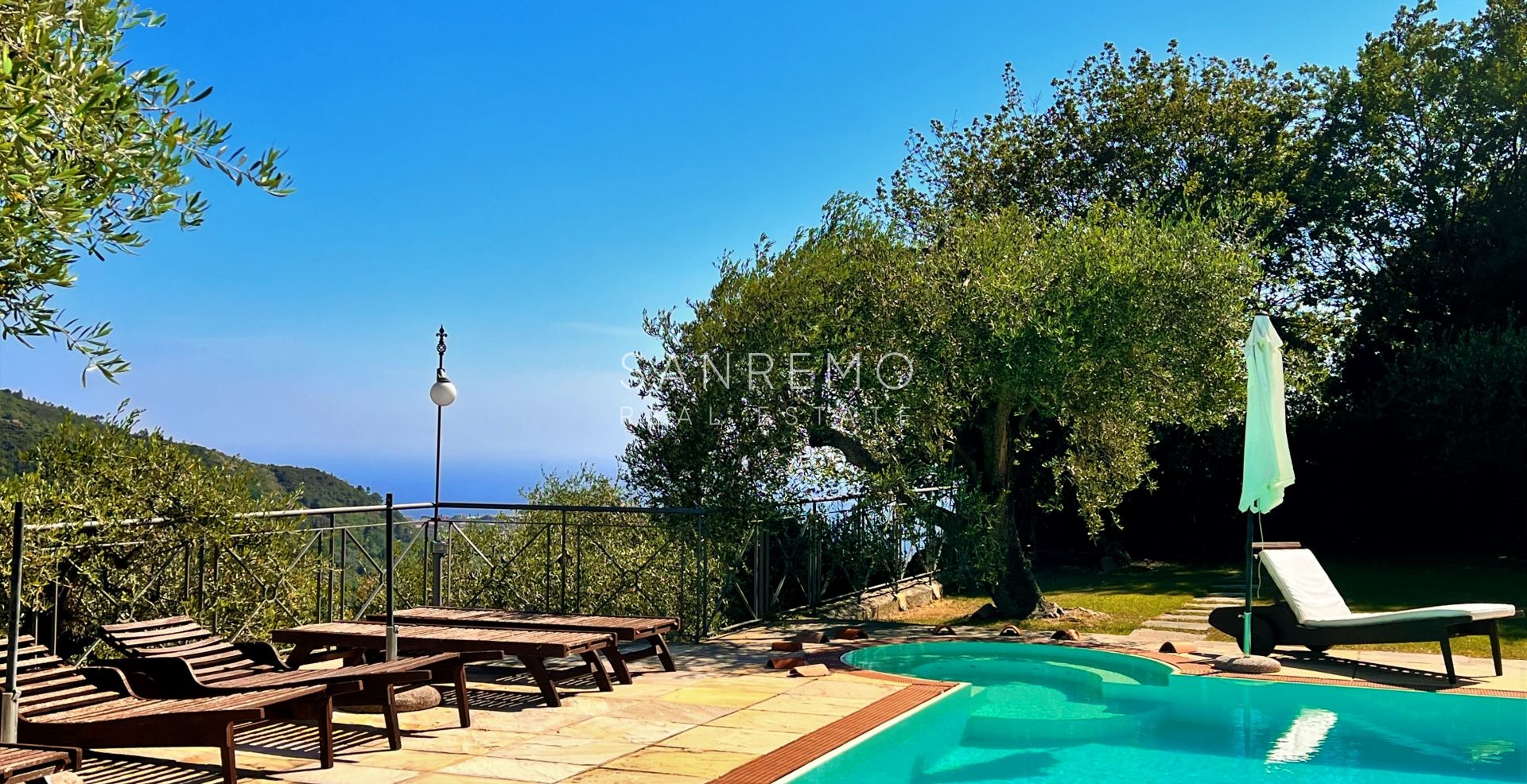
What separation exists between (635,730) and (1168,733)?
372 cm

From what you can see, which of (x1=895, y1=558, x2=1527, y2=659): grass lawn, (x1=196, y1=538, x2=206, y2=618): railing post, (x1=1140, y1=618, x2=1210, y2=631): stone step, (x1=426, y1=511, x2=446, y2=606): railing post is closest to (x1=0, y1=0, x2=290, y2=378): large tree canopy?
(x1=196, y1=538, x2=206, y2=618): railing post

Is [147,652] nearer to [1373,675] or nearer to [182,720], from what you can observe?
[182,720]

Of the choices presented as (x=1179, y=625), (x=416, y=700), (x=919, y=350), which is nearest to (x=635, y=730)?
(x=416, y=700)

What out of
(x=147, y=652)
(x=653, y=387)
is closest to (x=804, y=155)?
(x=653, y=387)

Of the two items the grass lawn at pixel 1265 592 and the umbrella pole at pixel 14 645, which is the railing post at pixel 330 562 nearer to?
the umbrella pole at pixel 14 645

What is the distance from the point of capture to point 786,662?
9.52 metres

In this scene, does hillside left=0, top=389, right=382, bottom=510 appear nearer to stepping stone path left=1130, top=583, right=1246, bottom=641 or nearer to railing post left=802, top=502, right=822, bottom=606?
railing post left=802, top=502, right=822, bottom=606

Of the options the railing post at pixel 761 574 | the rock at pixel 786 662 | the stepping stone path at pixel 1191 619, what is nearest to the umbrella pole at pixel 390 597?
the rock at pixel 786 662

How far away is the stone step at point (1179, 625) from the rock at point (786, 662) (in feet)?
16.1

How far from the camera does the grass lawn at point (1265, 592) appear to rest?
12.5 meters

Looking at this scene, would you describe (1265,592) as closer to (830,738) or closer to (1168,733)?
(1168,733)

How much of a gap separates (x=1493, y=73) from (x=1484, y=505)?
8176 mm

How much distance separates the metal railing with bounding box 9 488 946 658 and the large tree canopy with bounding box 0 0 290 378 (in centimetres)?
228

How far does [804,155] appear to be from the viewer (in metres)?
17.7
